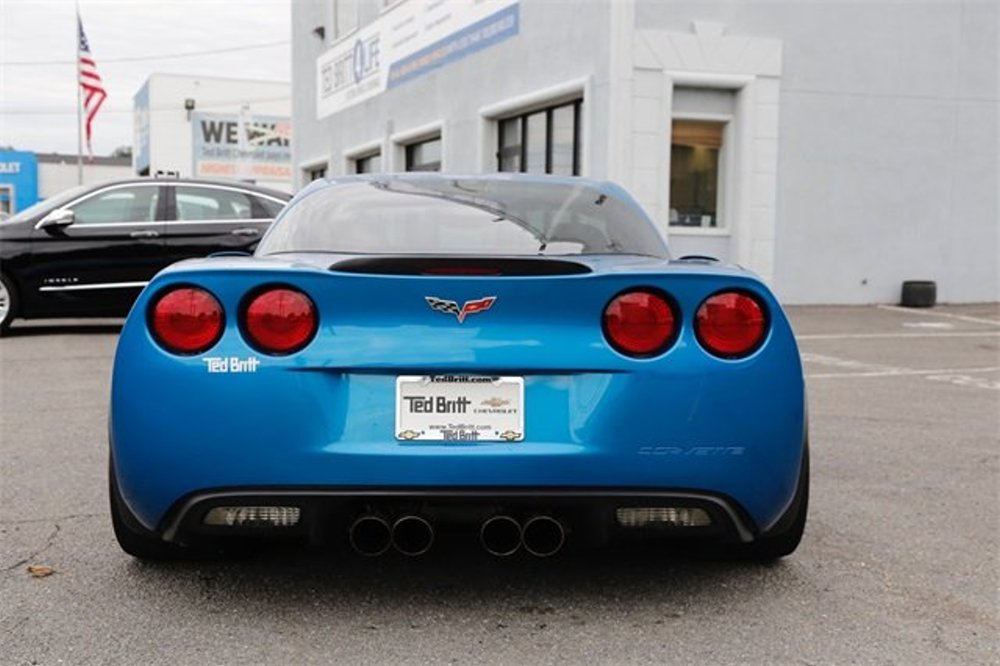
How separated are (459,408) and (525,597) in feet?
2.37

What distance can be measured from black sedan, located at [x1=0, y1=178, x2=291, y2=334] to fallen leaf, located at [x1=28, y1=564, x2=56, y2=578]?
7.01 metres

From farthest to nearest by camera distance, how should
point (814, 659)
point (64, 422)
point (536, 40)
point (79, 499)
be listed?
point (536, 40) < point (64, 422) < point (79, 499) < point (814, 659)

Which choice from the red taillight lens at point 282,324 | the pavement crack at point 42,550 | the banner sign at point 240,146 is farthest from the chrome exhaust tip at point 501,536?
the banner sign at point 240,146

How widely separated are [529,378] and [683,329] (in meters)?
0.46

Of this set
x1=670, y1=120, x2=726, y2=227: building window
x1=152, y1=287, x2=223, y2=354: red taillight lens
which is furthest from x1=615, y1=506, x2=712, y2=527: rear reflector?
x1=670, y1=120, x2=726, y2=227: building window

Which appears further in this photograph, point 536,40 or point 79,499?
point 536,40

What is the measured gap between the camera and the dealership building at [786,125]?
1408 cm

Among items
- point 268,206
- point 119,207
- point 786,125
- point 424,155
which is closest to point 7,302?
point 119,207

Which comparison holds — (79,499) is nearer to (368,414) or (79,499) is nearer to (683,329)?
(368,414)

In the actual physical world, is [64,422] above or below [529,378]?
below

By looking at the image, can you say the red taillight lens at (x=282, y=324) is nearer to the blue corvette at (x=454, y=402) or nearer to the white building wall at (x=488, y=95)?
the blue corvette at (x=454, y=402)

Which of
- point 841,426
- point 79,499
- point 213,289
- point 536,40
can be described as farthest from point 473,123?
point 213,289

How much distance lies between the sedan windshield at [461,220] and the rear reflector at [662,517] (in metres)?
0.98

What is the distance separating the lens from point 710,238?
14.9 metres
